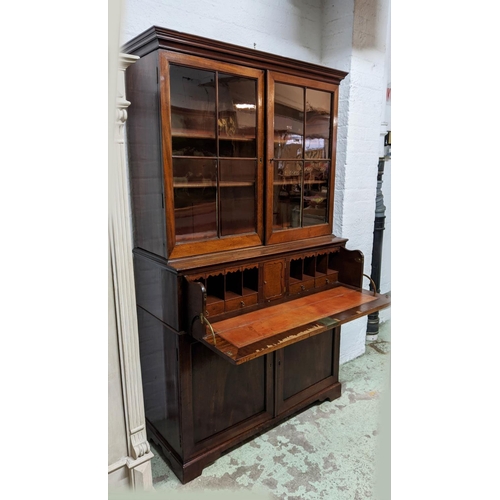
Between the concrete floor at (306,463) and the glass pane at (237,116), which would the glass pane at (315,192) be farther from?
the concrete floor at (306,463)

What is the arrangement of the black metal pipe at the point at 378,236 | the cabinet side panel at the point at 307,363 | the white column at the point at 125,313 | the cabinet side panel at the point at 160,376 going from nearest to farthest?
the white column at the point at 125,313 → the cabinet side panel at the point at 160,376 → the cabinet side panel at the point at 307,363 → the black metal pipe at the point at 378,236

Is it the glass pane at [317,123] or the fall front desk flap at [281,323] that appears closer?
the fall front desk flap at [281,323]

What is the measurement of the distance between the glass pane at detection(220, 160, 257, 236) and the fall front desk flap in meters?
0.37

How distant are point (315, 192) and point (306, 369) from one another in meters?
0.90

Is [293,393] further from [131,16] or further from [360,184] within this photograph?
[131,16]

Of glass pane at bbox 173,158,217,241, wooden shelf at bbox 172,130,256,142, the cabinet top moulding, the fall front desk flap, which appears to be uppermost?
the cabinet top moulding

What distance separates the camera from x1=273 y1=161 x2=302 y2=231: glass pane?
1779 mm

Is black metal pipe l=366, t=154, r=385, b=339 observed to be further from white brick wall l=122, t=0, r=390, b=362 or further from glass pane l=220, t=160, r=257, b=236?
glass pane l=220, t=160, r=257, b=236

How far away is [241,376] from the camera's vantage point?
1734mm

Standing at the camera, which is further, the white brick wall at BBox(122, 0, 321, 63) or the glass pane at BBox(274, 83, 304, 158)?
the glass pane at BBox(274, 83, 304, 158)

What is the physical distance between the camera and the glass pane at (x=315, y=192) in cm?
190

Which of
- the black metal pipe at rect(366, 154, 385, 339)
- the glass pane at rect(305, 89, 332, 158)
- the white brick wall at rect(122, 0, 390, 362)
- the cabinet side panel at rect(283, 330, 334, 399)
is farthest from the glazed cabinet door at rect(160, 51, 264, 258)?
the black metal pipe at rect(366, 154, 385, 339)

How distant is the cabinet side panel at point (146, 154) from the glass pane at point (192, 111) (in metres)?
0.07

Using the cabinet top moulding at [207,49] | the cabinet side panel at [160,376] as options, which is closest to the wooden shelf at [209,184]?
the cabinet top moulding at [207,49]
